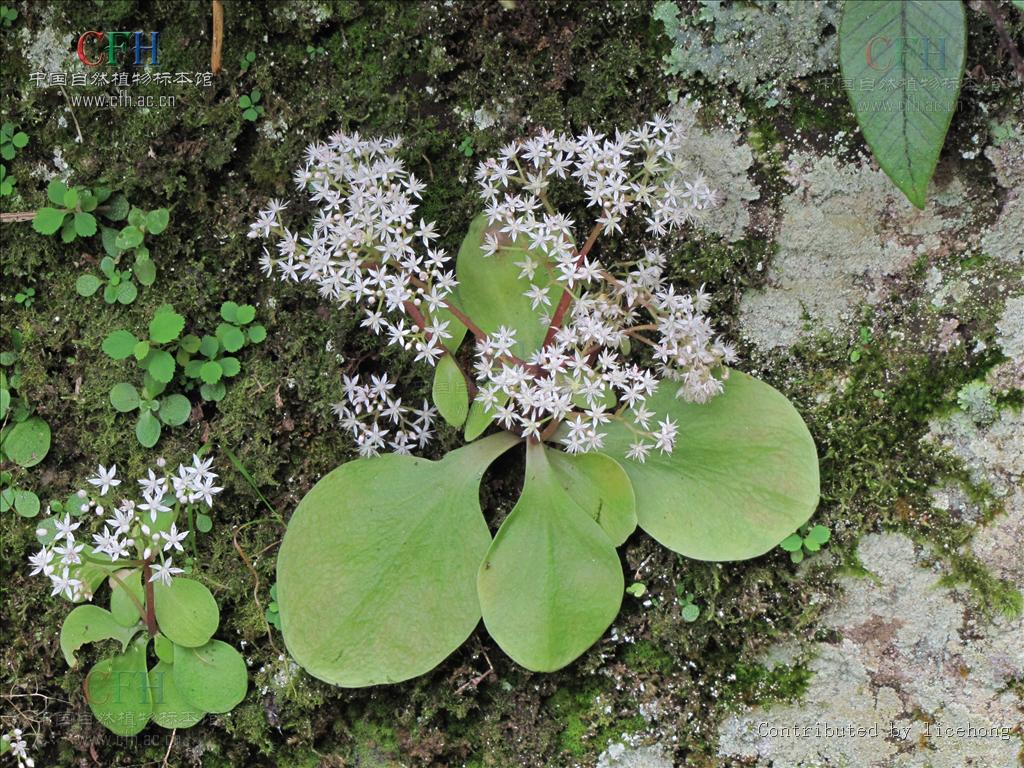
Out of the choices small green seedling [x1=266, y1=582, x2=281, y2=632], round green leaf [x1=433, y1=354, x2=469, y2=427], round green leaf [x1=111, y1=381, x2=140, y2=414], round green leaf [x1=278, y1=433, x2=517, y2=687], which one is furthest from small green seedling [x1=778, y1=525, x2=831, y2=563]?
round green leaf [x1=111, y1=381, x2=140, y2=414]

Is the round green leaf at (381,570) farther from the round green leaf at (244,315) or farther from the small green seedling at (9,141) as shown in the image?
the small green seedling at (9,141)

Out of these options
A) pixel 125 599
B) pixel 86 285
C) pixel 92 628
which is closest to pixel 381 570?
pixel 125 599

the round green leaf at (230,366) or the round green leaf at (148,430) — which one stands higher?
the round green leaf at (230,366)

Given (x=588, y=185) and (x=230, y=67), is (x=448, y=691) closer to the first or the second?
(x=588, y=185)

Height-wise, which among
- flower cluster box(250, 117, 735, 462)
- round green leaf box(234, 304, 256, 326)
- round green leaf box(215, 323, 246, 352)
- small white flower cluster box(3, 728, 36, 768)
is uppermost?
flower cluster box(250, 117, 735, 462)

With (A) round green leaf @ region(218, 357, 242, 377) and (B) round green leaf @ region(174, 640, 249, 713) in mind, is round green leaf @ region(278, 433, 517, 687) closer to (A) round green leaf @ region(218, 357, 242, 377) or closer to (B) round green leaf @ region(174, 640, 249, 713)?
(B) round green leaf @ region(174, 640, 249, 713)

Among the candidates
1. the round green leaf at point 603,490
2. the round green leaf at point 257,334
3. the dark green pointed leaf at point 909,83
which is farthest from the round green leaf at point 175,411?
the dark green pointed leaf at point 909,83

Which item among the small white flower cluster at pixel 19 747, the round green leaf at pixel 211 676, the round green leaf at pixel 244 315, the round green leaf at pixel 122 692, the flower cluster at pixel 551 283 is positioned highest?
the flower cluster at pixel 551 283
